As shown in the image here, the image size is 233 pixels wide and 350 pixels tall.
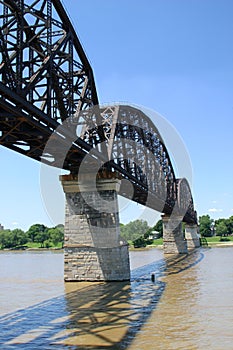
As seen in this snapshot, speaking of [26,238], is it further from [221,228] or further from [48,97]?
[48,97]

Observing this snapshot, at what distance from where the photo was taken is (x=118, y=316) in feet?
62.9

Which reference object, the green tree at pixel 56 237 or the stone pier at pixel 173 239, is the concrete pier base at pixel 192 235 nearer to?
the stone pier at pixel 173 239

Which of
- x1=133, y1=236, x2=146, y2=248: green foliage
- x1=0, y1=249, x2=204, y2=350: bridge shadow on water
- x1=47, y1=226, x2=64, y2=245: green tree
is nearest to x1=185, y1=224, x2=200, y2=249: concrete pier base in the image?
x1=133, y1=236, x2=146, y2=248: green foliage

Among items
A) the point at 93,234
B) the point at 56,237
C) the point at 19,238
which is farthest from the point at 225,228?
the point at 93,234

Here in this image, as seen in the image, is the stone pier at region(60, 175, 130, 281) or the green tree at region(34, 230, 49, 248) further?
the green tree at region(34, 230, 49, 248)

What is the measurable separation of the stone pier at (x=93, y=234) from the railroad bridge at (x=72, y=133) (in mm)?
75

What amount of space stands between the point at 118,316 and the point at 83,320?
5.62 ft

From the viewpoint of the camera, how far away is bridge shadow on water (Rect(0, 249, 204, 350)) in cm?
1476

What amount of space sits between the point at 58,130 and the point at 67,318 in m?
9.83

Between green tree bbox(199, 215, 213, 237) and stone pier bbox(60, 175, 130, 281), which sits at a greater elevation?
green tree bbox(199, 215, 213, 237)

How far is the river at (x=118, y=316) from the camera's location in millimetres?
14659

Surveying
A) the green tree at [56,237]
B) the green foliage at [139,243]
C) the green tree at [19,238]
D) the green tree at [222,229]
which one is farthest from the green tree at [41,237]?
the green tree at [222,229]

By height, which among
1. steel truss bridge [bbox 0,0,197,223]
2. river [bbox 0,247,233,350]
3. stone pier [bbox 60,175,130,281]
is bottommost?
river [bbox 0,247,233,350]

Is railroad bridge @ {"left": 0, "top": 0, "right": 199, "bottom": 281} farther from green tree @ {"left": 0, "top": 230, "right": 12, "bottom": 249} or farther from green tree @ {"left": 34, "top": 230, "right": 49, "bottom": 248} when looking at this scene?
green tree @ {"left": 0, "top": 230, "right": 12, "bottom": 249}
